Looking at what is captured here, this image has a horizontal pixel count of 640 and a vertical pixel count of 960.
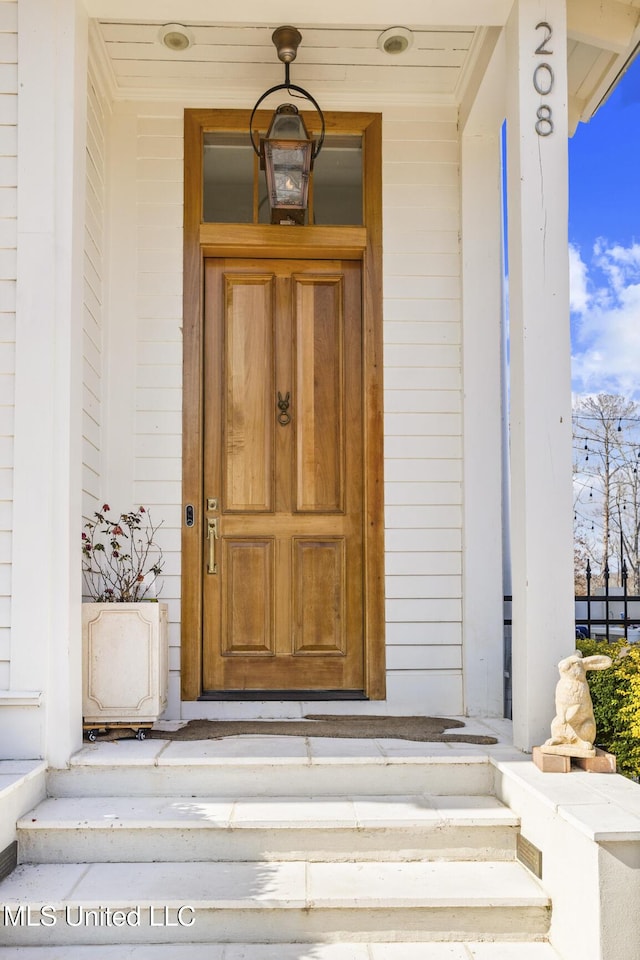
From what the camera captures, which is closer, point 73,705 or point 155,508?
point 73,705

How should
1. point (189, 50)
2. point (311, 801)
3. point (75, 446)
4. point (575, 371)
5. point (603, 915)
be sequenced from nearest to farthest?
point (603, 915), point (311, 801), point (75, 446), point (189, 50), point (575, 371)

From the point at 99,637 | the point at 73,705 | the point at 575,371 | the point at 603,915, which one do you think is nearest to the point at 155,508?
the point at 99,637

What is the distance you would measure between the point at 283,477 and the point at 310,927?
2300 mm

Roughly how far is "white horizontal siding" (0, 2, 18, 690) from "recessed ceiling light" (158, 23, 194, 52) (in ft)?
2.49

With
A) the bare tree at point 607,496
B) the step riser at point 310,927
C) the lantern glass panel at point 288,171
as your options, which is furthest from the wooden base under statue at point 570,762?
the bare tree at point 607,496

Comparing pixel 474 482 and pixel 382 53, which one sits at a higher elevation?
pixel 382 53

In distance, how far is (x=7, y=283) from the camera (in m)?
3.47

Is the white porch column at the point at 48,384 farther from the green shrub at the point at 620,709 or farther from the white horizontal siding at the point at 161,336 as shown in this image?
the green shrub at the point at 620,709

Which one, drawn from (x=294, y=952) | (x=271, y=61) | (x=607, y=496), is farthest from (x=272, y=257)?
(x=607, y=496)

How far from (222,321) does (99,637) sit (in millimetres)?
1733

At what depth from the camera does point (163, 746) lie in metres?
3.58

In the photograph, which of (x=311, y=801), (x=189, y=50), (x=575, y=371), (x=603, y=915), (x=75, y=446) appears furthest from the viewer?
(x=575, y=371)

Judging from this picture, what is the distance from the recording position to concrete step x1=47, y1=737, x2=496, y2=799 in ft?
10.8

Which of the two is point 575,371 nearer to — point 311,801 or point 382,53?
point 382,53
